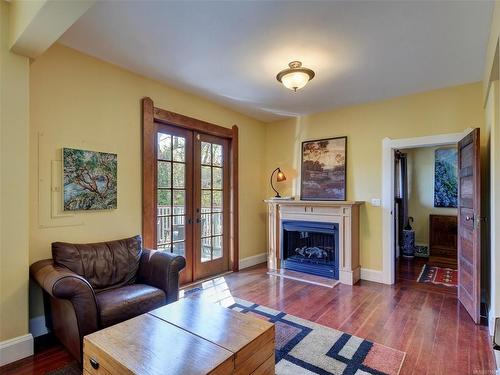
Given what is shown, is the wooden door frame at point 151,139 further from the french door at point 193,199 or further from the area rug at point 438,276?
the area rug at point 438,276

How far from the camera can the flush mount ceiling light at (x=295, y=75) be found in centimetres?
283

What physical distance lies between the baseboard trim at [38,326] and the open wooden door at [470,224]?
4.05m

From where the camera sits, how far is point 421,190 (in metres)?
5.81

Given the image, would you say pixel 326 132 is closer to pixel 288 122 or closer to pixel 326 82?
pixel 288 122

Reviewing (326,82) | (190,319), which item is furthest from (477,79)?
(190,319)

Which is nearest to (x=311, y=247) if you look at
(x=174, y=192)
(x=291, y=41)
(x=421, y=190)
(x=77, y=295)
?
(x=174, y=192)

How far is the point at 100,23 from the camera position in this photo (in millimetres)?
2287

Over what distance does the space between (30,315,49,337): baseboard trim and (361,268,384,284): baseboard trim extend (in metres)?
3.89

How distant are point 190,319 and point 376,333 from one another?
176cm

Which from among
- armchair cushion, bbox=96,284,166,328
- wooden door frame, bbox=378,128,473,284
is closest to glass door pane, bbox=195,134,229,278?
armchair cushion, bbox=96,284,166,328

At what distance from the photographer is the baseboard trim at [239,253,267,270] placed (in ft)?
15.6

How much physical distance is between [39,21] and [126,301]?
208 centimetres

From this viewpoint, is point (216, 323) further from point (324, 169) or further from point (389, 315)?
point (324, 169)

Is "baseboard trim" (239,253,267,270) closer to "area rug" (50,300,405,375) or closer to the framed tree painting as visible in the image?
the framed tree painting
